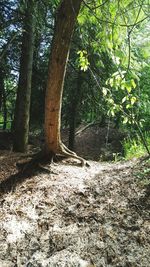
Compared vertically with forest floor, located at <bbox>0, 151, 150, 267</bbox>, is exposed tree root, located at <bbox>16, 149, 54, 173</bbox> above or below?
above

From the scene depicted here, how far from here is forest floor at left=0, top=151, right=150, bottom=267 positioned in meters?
2.51

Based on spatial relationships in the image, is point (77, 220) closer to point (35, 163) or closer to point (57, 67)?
point (35, 163)

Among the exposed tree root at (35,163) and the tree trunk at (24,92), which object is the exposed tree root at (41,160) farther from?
the tree trunk at (24,92)

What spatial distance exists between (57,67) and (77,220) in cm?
214

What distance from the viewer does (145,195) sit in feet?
10.7

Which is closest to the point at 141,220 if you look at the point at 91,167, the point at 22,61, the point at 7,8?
the point at 91,167

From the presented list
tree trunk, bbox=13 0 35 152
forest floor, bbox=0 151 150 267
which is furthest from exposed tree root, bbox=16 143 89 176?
tree trunk, bbox=13 0 35 152

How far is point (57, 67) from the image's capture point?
4.11 metres

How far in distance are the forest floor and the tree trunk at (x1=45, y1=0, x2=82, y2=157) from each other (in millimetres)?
630

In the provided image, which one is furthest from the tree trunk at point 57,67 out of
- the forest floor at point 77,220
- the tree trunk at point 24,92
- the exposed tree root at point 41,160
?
the tree trunk at point 24,92

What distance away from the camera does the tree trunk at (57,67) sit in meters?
3.82

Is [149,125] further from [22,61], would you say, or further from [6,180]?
[6,180]

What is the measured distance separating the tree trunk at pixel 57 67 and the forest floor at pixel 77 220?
0.63 m

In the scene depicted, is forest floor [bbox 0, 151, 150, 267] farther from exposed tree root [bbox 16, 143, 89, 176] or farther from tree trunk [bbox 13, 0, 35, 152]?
tree trunk [bbox 13, 0, 35, 152]
